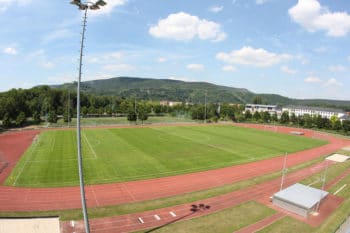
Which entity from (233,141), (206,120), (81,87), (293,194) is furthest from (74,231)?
(206,120)

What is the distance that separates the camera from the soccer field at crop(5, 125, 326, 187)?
2955 centimetres

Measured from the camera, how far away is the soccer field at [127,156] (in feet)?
96.9

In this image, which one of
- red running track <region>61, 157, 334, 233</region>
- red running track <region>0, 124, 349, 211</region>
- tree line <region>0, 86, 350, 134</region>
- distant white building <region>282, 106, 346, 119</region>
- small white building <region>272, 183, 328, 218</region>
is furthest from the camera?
distant white building <region>282, 106, 346, 119</region>

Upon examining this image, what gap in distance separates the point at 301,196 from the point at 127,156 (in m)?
25.0

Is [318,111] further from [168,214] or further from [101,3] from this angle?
[101,3]

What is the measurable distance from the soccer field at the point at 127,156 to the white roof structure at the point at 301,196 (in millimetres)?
12049

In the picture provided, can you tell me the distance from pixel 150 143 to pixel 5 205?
30.4 m

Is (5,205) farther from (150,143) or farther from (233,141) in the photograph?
(233,141)

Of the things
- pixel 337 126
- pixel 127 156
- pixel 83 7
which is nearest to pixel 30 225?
pixel 83 7

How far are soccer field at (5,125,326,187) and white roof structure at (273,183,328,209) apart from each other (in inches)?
474

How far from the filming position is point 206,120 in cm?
10144

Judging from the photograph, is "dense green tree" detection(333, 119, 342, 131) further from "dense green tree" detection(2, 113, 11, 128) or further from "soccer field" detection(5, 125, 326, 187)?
"dense green tree" detection(2, 113, 11, 128)

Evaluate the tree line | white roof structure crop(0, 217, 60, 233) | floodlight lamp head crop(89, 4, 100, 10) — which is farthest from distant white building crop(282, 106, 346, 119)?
floodlight lamp head crop(89, 4, 100, 10)

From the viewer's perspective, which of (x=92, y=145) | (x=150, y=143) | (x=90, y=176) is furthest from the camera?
(x=150, y=143)
